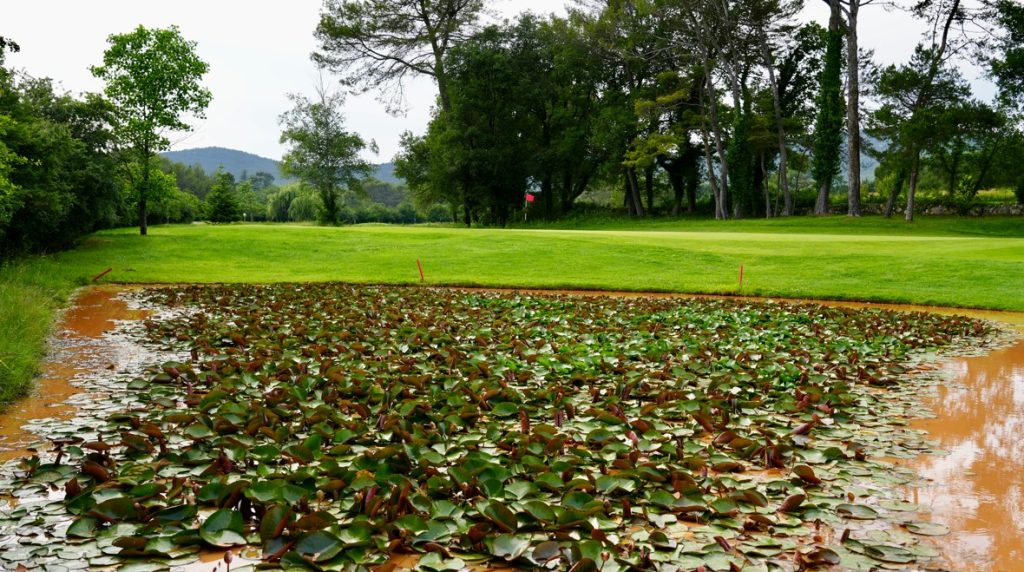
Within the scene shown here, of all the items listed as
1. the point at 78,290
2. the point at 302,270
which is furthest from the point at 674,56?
the point at 78,290

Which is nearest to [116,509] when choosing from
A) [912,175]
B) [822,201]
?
[912,175]

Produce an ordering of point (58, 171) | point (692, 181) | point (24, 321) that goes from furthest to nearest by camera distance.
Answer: point (692, 181)
point (58, 171)
point (24, 321)

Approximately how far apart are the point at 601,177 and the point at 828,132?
14122mm

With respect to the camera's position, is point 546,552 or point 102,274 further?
point 102,274

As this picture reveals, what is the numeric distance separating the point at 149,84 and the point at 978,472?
23.6 metres

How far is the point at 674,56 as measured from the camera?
A: 36281 millimetres

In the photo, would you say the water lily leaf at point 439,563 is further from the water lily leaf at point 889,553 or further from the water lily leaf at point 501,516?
the water lily leaf at point 889,553

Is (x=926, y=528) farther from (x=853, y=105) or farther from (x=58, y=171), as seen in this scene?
(x=853, y=105)

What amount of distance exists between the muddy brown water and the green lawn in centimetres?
335

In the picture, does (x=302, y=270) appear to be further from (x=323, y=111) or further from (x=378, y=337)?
(x=323, y=111)

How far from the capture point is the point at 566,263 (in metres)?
17.3

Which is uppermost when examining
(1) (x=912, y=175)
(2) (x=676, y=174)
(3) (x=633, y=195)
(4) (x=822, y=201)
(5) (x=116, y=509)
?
(2) (x=676, y=174)

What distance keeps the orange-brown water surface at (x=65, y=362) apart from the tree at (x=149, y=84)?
1091 cm

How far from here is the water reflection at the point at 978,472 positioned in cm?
314
